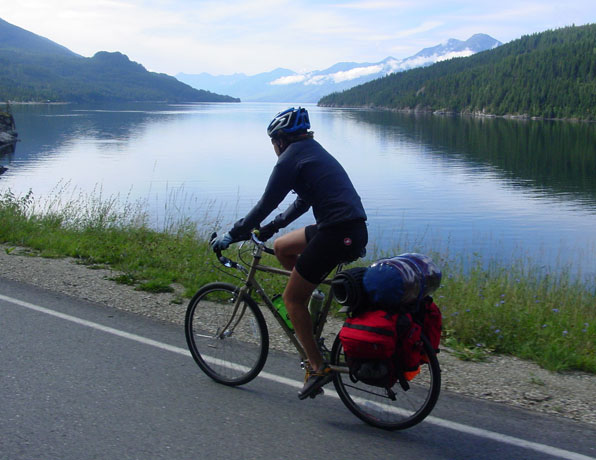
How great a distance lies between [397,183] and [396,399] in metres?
33.6

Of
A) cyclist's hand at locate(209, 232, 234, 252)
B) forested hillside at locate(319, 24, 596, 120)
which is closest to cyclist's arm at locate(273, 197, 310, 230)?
cyclist's hand at locate(209, 232, 234, 252)

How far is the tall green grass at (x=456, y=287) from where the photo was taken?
598cm

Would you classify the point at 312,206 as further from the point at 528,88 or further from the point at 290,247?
the point at 528,88

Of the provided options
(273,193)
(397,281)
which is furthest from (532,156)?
(397,281)

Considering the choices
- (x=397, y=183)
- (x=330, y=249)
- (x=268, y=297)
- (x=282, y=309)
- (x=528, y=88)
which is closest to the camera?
(x=330, y=249)

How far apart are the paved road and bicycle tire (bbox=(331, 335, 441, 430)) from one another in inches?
3.7

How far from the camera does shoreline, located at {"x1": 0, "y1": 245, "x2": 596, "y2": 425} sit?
461 centimetres

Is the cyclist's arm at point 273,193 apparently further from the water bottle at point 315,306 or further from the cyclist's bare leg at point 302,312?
the water bottle at point 315,306

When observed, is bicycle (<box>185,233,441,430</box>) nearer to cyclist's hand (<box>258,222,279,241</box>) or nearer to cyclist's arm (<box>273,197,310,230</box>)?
cyclist's hand (<box>258,222,279,241</box>)

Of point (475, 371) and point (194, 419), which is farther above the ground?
point (194, 419)

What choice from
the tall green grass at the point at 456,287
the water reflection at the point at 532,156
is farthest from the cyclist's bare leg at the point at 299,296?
the water reflection at the point at 532,156

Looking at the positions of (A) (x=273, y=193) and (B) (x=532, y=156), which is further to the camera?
(B) (x=532, y=156)

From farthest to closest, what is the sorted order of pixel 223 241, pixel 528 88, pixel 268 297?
pixel 528 88
pixel 268 297
pixel 223 241

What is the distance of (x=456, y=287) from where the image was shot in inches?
328
